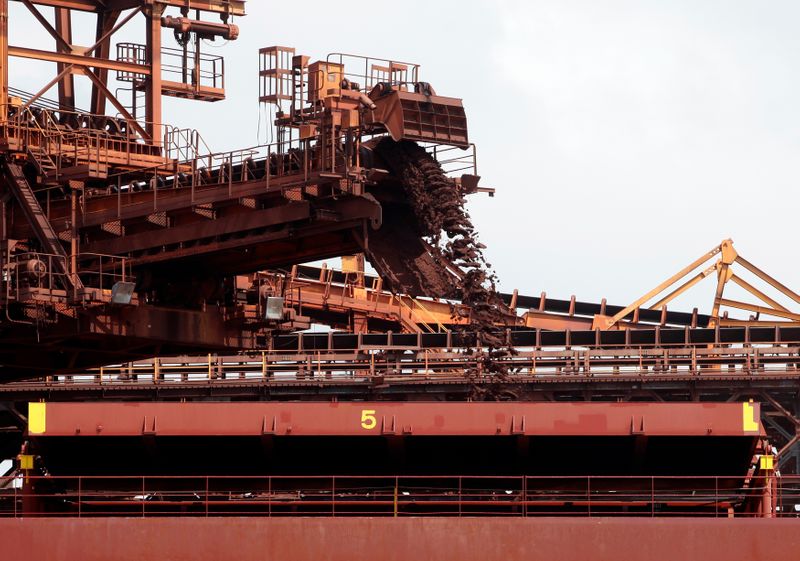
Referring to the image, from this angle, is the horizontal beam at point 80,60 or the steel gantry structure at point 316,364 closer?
the steel gantry structure at point 316,364

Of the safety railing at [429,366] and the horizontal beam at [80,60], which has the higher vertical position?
the horizontal beam at [80,60]

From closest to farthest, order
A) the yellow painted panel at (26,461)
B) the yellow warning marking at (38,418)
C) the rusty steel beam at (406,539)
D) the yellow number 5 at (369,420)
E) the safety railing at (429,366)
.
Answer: the rusty steel beam at (406,539) → the yellow number 5 at (369,420) → the yellow warning marking at (38,418) → the yellow painted panel at (26,461) → the safety railing at (429,366)

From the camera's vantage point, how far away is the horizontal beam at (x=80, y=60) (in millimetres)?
42531

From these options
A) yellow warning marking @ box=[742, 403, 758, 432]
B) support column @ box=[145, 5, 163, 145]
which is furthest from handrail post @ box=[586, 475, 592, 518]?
support column @ box=[145, 5, 163, 145]

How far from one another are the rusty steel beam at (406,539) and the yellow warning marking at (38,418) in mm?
1714

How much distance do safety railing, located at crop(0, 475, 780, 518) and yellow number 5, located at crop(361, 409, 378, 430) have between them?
0.76 metres

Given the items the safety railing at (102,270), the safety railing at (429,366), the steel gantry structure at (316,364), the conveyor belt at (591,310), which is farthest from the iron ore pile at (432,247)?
the conveyor belt at (591,310)

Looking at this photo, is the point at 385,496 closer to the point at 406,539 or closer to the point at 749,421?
the point at 406,539

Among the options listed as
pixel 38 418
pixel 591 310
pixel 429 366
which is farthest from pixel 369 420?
pixel 591 310

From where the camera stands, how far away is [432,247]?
3816 cm

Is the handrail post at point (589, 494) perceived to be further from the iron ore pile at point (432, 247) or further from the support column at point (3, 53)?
the support column at point (3, 53)

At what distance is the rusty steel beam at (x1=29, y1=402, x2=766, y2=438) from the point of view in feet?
84.5

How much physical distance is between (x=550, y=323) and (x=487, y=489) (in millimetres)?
44642

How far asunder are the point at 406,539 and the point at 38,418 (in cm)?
581
